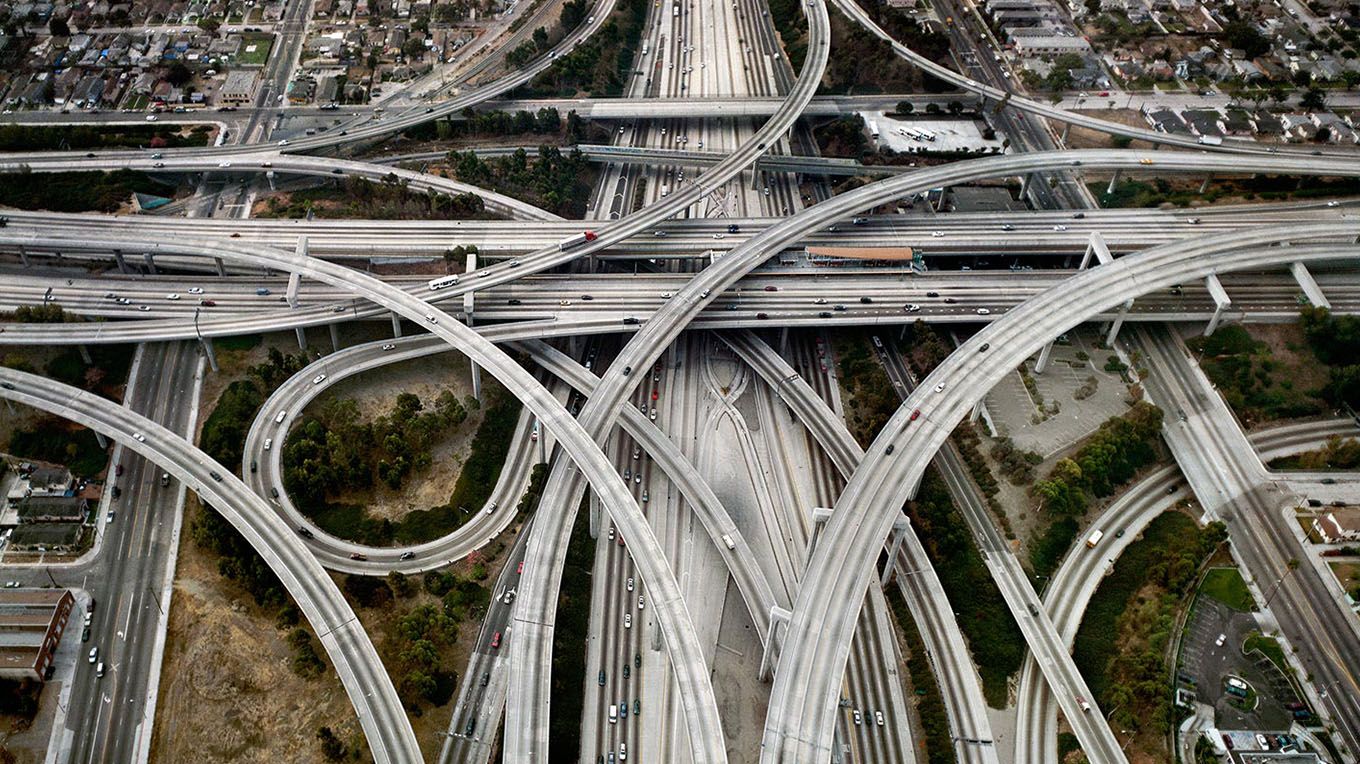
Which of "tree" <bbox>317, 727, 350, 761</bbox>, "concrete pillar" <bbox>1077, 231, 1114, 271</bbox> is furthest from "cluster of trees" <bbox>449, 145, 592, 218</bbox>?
"tree" <bbox>317, 727, 350, 761</bbox>

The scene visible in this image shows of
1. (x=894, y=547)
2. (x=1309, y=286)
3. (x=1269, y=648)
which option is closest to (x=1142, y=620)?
(x=1269, y=648)

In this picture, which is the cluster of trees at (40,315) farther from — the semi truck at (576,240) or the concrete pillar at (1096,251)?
the concrete pillar at (1096,251)

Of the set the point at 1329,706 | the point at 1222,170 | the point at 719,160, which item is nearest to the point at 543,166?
the point at 719,160

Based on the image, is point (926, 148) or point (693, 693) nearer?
point (693, 693)

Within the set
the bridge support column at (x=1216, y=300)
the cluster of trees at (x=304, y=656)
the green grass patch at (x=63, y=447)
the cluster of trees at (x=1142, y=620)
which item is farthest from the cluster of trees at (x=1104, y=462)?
the green grass patch at (x=63, y=447)

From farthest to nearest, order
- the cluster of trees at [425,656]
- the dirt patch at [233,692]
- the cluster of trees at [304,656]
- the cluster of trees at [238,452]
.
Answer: the cluster of trees at [238,452] → the cluster of trees at [304,656] → the cluster of trees at [425,656] → the dirt patch at [233,692]

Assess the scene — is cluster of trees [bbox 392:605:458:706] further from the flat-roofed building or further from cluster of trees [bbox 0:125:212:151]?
cluster of trees [bbox 0:125:212:151]

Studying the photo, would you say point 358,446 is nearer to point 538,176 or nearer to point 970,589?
point 538,176

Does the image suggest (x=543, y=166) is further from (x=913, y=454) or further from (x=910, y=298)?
(x=913, y=454)
